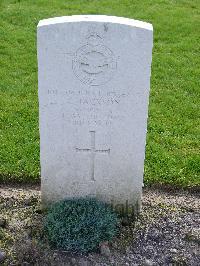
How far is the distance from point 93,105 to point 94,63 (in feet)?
1.17

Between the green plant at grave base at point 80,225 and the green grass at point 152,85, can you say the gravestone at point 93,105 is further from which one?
the green grass at point 152,85

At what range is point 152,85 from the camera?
7.41 meters

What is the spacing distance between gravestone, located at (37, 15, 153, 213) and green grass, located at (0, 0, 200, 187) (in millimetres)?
822

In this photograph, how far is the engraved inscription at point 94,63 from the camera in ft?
13.6

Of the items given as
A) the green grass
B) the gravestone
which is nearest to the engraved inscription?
the gravestone

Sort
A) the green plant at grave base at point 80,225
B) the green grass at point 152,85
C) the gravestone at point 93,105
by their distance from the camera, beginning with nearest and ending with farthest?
the gravestone at point 93,105
the green plant at grave base at point 80,225
the green grass at point 152,85

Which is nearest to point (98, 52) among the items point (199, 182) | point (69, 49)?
point (69, 49)

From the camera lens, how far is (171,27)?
9320mm

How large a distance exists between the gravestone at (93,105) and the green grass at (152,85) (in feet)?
2.70

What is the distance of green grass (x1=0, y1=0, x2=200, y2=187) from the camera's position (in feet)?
18.6

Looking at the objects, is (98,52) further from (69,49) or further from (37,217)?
(37,217)

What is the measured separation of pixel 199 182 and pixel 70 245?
1.68 m

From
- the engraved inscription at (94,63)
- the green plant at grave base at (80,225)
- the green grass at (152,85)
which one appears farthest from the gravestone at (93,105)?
the green grass at (152,85)

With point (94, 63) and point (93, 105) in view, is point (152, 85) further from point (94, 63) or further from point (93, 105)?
point (94, 63)
